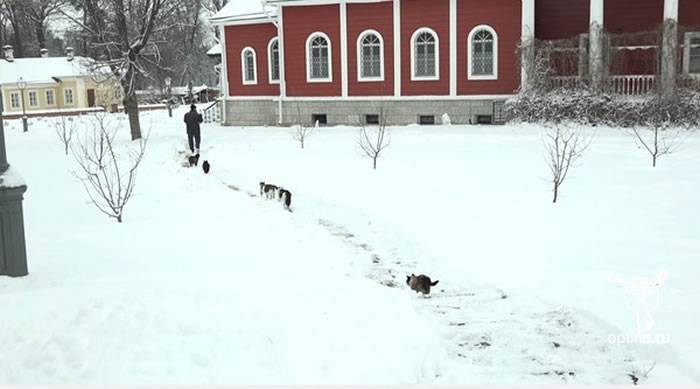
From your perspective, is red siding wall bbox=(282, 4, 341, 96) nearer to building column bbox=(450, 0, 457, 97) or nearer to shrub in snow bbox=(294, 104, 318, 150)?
shrub in snow bbox=(294, 104, 318, 150)

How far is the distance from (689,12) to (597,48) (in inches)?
138

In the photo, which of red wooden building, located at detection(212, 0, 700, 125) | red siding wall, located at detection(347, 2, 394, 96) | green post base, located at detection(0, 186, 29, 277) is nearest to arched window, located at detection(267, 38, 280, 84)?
red wooden building, located at detection(212, 0, 700, 125)

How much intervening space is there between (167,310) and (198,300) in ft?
1.31

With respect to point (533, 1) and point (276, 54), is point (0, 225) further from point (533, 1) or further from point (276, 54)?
point (276, 54)

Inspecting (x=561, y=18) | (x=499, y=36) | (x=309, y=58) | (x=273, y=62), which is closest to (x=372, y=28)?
(x=309, y=58)

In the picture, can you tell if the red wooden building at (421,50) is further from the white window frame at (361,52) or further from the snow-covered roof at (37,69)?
the snow-covered roof at (37,69)

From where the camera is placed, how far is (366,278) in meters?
8.87

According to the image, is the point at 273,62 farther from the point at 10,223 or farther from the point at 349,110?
the point at 10,223

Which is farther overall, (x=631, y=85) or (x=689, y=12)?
(x=689, y=12)

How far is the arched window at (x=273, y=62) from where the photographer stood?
101ft

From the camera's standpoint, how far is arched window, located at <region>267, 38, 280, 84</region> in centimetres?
3064

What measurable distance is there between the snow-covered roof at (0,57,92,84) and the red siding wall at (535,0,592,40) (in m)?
39.3

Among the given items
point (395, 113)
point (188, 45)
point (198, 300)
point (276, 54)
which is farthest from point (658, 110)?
point (188, 45)

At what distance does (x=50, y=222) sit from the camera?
12375 millimetres
